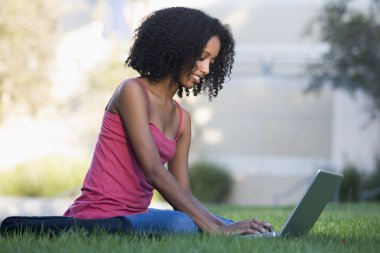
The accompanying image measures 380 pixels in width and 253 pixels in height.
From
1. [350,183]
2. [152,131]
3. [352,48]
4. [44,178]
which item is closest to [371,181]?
[350,183]

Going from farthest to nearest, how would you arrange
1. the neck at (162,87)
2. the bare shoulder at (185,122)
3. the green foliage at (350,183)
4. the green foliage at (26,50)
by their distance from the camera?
the green foliage at (350,183), the green foliage at (26,50), the bare shoulder at (185,122), the neck at (162,87)

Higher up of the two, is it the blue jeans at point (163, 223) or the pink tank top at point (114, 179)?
the pink tank top at point (114, 179)

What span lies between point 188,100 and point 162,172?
18589 mm

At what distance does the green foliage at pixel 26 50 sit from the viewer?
1920 cm

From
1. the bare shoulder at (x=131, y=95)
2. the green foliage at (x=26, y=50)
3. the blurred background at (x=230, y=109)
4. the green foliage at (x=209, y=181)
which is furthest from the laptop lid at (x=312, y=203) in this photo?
the green foliage at (x=209, y=181)

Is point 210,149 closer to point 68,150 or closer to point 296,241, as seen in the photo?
point 68,150

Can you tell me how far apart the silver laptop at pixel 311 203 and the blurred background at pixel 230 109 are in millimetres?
15147

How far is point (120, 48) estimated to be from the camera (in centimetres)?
2295

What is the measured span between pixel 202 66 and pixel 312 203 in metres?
0.97

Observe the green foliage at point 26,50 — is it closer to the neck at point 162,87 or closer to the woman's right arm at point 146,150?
the neck at point 162,87

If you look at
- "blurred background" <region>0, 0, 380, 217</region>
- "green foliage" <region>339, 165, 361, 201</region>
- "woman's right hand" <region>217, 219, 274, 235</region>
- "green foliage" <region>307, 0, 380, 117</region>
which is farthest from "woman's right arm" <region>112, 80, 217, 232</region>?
"blurred background" <region>0, 0, 380, 217</region>

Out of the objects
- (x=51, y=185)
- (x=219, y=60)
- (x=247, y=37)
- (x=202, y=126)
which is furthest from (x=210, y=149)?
(x=219, y=60)

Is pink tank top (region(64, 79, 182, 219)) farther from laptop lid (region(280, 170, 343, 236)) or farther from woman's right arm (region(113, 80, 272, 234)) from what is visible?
laptop lid (region(280, 170, 343, 236))

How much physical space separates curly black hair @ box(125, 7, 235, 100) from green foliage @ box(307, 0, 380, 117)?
13.5 m
